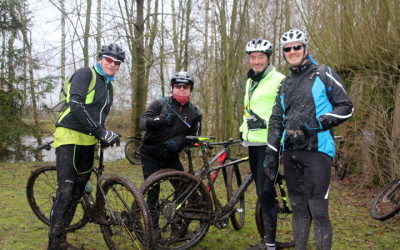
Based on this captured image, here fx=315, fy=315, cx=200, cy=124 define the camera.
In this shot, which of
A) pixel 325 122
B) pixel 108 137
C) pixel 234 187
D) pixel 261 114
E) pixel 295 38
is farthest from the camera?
pixel 234 187

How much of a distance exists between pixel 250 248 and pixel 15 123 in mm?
10225

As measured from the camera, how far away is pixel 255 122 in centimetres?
310

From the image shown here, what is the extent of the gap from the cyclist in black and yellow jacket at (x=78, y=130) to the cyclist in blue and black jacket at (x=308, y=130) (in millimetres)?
1626

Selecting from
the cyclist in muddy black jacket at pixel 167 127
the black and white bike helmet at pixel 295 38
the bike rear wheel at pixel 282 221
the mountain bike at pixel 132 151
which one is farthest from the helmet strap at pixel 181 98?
the mountain bike at pixel 132 151

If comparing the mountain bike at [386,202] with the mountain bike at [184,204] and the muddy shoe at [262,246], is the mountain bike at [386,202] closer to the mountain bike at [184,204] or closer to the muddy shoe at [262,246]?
the muddy shoe at [262,246]

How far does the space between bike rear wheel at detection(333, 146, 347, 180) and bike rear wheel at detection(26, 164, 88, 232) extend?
6882 millimetres

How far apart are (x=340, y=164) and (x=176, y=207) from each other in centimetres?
679

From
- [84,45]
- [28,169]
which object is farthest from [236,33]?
[28,169]

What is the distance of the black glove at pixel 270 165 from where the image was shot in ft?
9.37

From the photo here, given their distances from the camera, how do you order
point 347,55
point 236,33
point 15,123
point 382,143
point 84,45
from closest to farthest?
point 382,143
point 347,55
point 15,123
point 84,45
point 236,33

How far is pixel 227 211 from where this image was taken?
11.6 feet

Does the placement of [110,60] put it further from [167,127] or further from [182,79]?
[167,127]

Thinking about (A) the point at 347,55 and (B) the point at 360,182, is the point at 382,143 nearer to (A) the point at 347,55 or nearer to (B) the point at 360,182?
(B) the point at 360,182

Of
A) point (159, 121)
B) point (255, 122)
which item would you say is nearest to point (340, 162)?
point (255, 122)
